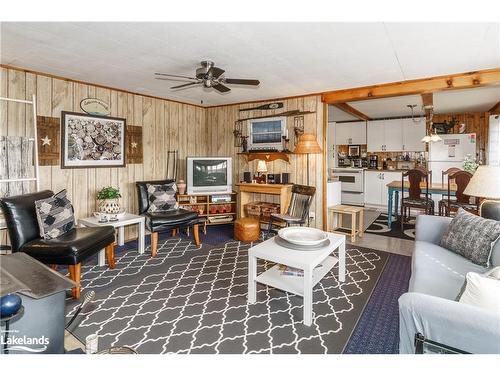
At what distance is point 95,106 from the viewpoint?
13.5 ft

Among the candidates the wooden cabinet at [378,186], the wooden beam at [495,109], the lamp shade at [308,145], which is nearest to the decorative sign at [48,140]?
the lamp shade at [308,145]

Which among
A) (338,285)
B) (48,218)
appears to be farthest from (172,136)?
(338,285)

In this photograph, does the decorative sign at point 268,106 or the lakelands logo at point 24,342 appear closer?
the lakelands logo at point 24,342

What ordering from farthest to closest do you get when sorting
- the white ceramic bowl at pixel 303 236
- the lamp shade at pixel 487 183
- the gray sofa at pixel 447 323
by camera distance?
the white ceramic bowl at pixel 303 236 → the lamp shade at pixel 487 183 → the gray sofa at pixel 447 323

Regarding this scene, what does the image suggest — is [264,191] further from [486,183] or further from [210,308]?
[486,183]

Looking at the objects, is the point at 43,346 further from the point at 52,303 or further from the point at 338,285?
the point at 338,285

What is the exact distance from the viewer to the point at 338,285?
2.95 metres

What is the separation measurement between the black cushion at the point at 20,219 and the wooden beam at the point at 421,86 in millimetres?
3957

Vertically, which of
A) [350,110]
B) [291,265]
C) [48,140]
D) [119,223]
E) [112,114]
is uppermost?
[350,110]

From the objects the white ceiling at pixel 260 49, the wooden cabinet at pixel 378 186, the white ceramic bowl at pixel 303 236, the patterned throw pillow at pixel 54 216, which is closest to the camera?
the white ceiling at pixel 260 49

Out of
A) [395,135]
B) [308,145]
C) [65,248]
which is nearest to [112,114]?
→ [65,248]

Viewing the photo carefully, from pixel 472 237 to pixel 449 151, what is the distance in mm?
5447

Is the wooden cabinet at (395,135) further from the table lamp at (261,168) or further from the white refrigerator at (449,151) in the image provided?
the table lamp at (261,168)

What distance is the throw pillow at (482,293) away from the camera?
1.26 meters
